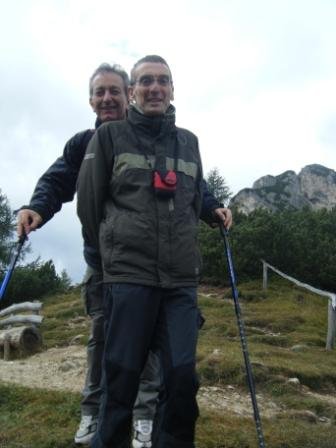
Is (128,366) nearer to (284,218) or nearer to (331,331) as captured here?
(331,331)

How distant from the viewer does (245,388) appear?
287 inches

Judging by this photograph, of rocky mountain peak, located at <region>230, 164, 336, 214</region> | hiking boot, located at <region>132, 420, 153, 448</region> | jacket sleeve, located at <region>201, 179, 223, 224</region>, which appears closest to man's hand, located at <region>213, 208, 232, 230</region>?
jacket sleeve, located at <region>201, 179, 223, 224</region>

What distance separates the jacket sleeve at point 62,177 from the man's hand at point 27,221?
23 centimetres

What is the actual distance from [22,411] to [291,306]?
11459 millimetres

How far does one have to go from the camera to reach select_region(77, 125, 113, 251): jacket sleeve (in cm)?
343

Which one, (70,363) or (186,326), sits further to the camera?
(70,363)

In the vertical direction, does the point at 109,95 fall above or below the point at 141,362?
above

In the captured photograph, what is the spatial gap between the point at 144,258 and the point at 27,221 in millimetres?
1064

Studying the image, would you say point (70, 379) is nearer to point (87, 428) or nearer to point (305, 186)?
point (87, 428)

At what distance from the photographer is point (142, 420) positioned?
13.3 feet

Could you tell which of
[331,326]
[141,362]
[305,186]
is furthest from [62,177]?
[305,186]

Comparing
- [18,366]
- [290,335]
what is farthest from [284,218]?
[18,366]

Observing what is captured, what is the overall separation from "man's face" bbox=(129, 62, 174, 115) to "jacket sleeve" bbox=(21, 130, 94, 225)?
73 cm

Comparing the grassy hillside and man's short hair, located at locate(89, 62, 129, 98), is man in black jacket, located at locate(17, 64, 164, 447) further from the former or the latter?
the grassy hillside
